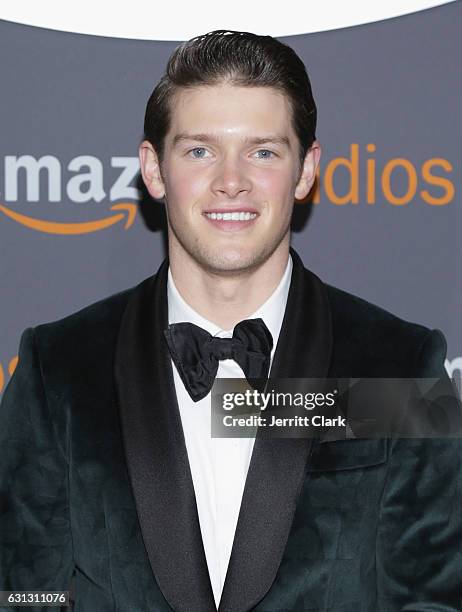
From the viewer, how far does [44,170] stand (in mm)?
2426

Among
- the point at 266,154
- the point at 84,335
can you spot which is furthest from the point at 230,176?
the point at 84,335

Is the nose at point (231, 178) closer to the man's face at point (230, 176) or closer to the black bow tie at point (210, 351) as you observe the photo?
the man's face at point (230, 176)

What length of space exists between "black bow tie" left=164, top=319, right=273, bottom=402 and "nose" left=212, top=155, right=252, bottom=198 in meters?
0.28

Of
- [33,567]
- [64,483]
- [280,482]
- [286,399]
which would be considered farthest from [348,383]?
[33,567]

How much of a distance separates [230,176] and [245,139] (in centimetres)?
9

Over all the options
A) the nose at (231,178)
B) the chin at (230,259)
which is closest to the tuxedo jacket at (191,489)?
the chin at (230,259)

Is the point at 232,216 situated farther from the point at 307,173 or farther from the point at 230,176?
the point at 307,173

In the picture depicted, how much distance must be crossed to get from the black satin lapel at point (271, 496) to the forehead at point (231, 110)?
437mm

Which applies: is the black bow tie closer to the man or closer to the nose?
the man

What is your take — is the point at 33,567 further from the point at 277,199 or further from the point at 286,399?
the point at 277,199

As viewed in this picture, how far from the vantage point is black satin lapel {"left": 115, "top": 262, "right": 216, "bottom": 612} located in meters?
1.88

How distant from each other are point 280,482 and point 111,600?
0.42 m

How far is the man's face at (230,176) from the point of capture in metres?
1.99

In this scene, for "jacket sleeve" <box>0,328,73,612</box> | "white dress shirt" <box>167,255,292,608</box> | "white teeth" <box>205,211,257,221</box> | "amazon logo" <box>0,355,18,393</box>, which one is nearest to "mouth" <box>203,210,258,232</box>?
"white teeth" <box>205,211,257,221</box>
